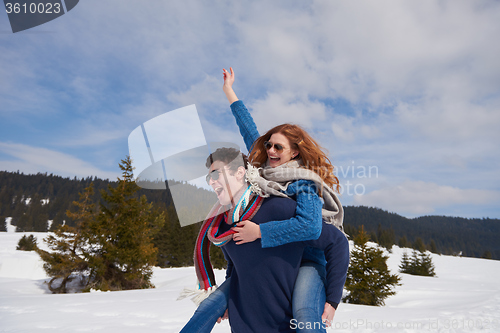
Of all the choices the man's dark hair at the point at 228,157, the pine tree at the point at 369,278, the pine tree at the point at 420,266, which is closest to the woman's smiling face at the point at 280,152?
the man's dark hair at the point at 228,157

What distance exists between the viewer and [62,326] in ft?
16.6

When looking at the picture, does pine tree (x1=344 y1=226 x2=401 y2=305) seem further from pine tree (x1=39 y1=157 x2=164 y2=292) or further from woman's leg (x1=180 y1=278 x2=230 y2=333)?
woman's leg (x1=180 y1=278 x2=230 y2=333)

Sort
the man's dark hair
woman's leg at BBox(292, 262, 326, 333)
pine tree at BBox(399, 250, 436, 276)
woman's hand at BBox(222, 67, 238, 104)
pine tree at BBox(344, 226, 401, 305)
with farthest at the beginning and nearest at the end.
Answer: pine tree at BBox(399, 250, 436, 276) → pine tree at BBox(344, 226, 401, 305) → woman's hand at BBox(222, 67, 238, 104) → the man's dark hair → woman's leg at BBox(292, 262, 326, 333)

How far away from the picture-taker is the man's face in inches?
76.4

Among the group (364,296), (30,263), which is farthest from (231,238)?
(30,263)

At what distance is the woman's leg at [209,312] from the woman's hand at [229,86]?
1.71m

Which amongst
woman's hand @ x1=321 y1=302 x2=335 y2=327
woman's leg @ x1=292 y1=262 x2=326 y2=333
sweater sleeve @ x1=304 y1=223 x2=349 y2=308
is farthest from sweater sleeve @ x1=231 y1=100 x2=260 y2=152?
woman's hand @ x1=321 y1=302 x2=335 y2=327

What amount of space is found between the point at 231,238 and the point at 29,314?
21.6ft

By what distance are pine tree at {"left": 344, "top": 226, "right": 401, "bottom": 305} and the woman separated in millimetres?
13995

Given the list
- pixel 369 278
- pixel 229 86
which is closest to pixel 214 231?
pixel 229 86

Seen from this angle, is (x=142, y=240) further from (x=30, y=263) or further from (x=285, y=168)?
(x=285, y=168)

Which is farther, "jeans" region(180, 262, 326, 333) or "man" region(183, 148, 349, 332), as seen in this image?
"man" region(183, 148, 349, 332)

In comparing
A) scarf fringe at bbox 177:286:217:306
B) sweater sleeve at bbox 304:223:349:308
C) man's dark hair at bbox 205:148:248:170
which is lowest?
scarf fringe at bbox 177:286:217:306

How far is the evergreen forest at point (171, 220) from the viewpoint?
39.2 meters
